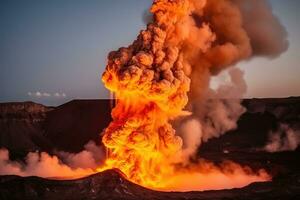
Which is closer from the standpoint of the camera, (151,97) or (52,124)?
(151,97)

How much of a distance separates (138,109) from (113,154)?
139 inches

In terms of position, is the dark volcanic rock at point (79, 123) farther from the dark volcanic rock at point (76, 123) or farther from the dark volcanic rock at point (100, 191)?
the dark volcanic rock at point (100, 191)

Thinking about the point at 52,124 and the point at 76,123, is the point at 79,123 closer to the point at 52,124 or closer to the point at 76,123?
the point at 76,123

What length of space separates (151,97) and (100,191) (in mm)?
7066

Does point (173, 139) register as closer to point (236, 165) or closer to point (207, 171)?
point (207, 171)

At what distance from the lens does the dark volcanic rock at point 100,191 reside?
2773 cm

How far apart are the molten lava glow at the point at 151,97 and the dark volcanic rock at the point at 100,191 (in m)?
2.88

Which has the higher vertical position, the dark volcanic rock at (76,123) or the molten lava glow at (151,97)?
the molten lava glow at (151,97)

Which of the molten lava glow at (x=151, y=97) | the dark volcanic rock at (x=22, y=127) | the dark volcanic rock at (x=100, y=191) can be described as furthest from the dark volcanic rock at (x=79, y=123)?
the dark volcanic rock at (x=100, y=191)

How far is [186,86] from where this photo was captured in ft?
108

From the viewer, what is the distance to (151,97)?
31766mm

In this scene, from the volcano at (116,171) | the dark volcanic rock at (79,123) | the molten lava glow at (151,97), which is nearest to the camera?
the volcano at (116,171)

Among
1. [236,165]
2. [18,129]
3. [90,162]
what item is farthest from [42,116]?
[236,165]

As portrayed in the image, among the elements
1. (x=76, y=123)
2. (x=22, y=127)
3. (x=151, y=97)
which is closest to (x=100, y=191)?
(x=151, y=97)
